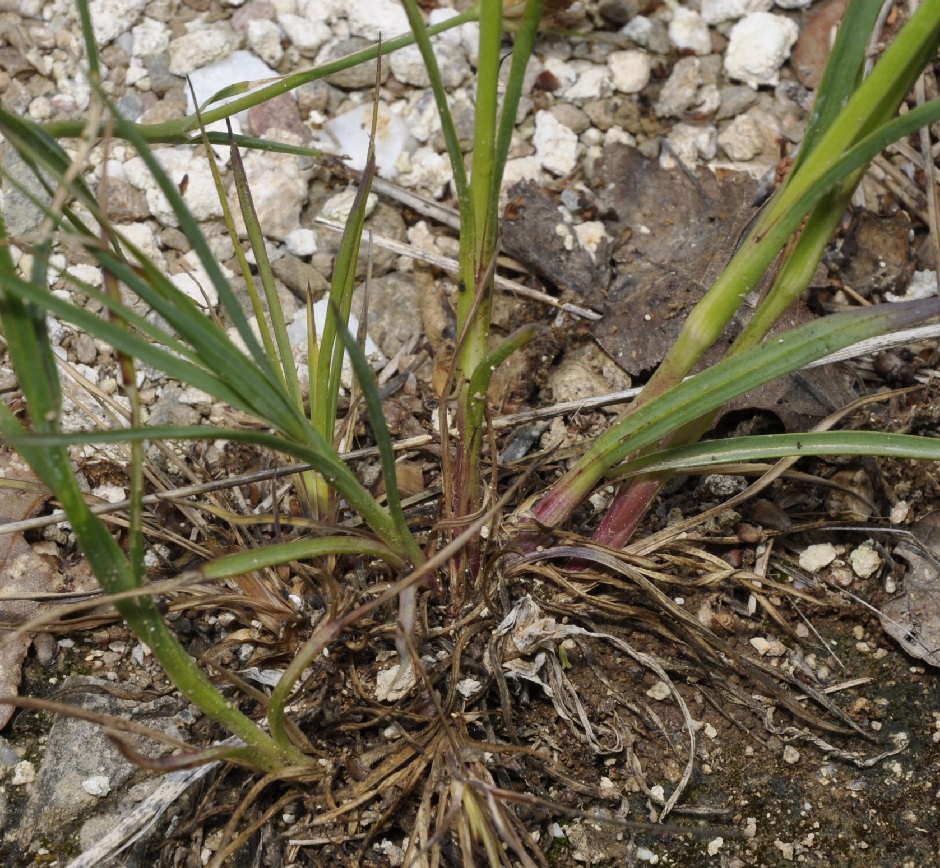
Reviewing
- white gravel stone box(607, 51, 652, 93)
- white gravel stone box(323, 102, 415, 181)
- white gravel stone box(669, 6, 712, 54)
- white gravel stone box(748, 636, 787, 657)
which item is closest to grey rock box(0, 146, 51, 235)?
white gravel stone box(323, 102, 415, 181)

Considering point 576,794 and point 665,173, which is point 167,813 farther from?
point 665,173

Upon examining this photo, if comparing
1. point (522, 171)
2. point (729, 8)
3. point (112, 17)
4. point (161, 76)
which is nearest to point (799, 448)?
point (522, 171)

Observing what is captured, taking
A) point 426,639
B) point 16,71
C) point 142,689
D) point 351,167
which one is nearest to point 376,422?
point 426,639

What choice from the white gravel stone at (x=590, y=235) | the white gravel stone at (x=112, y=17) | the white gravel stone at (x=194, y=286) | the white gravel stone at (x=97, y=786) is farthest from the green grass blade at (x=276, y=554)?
the white gravel stone at (x=112, y=17)

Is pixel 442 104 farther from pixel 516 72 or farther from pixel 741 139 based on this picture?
pixel 741 139

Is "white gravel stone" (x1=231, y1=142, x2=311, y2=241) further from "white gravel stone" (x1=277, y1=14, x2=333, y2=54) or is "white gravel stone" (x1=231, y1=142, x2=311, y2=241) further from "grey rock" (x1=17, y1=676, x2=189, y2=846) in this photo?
"grey rock" (x1=17, y1=676, x2=189, y2=846)

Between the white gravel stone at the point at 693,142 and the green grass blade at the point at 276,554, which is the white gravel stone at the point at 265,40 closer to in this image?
the white gravel stone at the point at 693,142
